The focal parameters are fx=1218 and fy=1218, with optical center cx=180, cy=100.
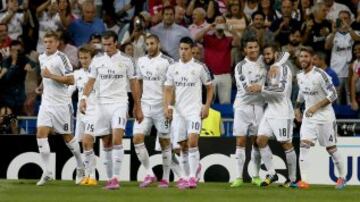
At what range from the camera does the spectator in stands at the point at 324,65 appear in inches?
836

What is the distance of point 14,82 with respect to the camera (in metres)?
24.1

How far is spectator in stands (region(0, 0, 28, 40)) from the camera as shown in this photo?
1001 inches

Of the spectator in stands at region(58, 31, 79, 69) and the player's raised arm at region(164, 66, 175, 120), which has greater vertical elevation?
the spectator in stands at region(58, 31, 79, 69)

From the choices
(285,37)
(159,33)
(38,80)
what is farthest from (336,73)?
(38,80)

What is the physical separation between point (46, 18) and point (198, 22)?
127 inches

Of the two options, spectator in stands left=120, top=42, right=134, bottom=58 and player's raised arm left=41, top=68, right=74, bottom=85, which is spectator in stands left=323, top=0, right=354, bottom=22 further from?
Result: player's raised arm left=41, top=68, right=74, bottom=85

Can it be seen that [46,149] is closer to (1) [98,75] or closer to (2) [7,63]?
(1) [98,75]

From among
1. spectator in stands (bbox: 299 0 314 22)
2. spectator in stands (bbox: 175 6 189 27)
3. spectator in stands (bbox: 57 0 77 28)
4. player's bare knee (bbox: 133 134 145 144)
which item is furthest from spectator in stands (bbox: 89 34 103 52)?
spectator in stands (bbox: 299 0 314 22)

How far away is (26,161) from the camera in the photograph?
75.1 feet

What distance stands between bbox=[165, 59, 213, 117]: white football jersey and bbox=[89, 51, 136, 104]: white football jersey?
2.36ft

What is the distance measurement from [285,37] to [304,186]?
532cm

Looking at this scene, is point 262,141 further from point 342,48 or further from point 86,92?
point 342,48

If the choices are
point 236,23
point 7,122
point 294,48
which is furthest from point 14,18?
point 294,48

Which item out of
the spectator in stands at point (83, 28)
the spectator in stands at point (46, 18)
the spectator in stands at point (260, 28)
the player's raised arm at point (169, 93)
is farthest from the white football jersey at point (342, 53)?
the player's raised arm at point (169, 93)
